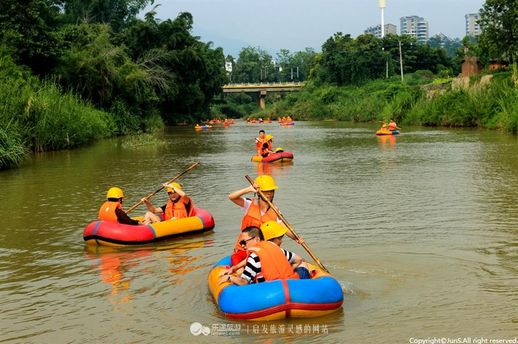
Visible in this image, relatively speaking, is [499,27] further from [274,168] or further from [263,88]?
[263,88]

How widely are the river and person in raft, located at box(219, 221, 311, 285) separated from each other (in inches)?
16.8

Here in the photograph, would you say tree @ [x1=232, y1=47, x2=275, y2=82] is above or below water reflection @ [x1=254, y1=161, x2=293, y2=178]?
above

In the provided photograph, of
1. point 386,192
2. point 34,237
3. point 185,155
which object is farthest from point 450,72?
point 34,237

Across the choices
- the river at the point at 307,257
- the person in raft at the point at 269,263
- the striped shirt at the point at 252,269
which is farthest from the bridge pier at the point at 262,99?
the striped shirt at the point at 252,269

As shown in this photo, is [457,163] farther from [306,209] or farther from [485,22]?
[485,22]

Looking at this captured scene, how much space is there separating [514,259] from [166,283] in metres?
4.18

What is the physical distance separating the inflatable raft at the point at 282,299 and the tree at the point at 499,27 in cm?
3331

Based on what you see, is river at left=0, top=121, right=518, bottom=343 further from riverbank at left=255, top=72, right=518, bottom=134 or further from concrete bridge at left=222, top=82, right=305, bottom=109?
concrete bridge at left=222, top=82, right=305, bottom=109

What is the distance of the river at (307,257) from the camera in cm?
627

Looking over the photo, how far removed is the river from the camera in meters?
6.27

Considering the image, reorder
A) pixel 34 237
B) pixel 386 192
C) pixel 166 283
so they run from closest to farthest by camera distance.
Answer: pixel 166 283 < pixel 34 237 < pixel 386 192

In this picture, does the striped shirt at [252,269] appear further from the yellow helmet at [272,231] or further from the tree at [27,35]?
the tree at [27,35]

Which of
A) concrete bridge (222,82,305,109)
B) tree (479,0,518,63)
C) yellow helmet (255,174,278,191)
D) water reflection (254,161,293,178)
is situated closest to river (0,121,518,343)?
water reflection (254,161,293,178)

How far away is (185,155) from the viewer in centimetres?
2522
